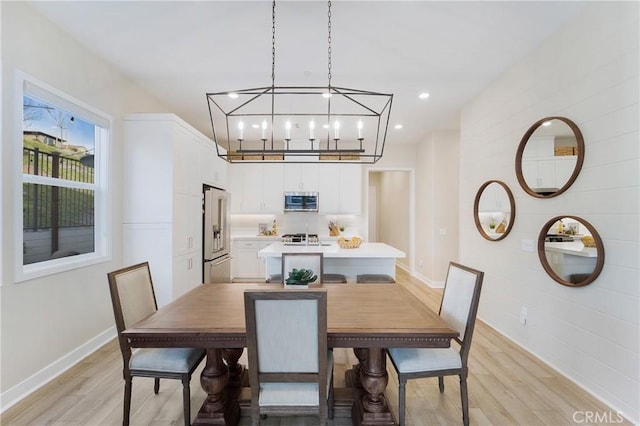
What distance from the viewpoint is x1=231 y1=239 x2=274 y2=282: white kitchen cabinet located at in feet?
18.8

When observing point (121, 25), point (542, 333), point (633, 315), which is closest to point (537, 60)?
point (633, 315)

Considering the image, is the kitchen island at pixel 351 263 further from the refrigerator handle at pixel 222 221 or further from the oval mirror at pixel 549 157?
the oval mirror at pixel 549 157

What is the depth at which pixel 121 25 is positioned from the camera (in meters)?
2.50

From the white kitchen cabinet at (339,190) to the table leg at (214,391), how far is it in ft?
14.2

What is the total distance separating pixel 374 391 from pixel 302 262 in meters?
1.28

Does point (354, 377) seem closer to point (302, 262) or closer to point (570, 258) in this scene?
point (302, 262)

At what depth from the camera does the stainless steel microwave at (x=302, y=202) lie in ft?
19.2

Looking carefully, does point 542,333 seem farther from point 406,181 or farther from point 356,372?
point 406,181

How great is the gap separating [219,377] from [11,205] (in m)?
1.90

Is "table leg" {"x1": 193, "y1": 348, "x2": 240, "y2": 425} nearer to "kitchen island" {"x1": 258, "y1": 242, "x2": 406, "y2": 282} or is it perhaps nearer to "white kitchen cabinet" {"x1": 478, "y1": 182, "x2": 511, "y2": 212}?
"kitchen island" {"x1": 258, "y1": 242, "x2": 406, "y2": 282}

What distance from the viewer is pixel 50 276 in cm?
245

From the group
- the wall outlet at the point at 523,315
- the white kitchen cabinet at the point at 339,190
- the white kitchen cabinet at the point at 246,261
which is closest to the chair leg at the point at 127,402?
the wall outlet at the point at 523,315

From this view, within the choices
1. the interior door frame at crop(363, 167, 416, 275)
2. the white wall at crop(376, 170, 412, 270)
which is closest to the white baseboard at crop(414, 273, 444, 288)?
the interior door frame at crop(363, 167, 416, 275)

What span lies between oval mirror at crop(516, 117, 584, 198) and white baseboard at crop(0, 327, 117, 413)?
438cm
